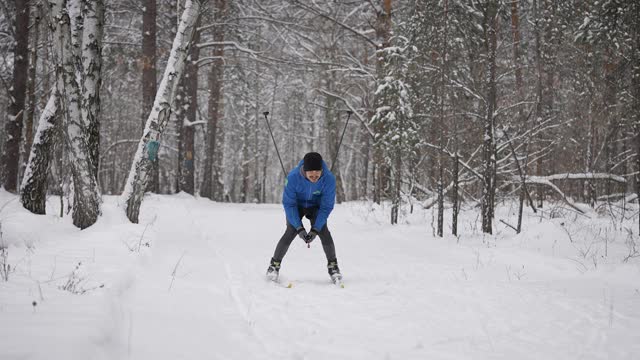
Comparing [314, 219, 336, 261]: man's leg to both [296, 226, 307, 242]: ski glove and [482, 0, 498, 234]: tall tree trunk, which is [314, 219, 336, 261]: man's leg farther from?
[482, 0, 498, 234]: tall tree trunk

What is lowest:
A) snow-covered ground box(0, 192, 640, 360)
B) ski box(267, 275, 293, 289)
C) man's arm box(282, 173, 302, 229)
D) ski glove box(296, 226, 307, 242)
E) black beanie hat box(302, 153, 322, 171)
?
ski box(267, 275, 293, 289)

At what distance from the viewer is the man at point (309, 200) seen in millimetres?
5449

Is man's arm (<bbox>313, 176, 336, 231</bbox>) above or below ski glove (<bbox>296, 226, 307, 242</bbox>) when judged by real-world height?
above

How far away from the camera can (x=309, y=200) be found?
5820mm

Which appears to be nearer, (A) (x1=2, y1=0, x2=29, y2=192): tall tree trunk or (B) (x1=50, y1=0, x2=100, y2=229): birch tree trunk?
(B) (x1=50, y1=0, x2=100, y2=229): birch tree trunk

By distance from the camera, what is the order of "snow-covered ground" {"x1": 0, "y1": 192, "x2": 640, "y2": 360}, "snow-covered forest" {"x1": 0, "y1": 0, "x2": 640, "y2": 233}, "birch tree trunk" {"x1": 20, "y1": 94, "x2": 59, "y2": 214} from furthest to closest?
1. "birch tree trunk" {"x1": 20, "y1": 94, "x2": 59, "y2": 214}
2. "snow-covered forest" {"x1": 0, "y1": 0, "x2": 640, "y2": 233}
3. "snow-covered ground" {"x1": 0, "y1": 192, "x2": 640, "y2": 360}

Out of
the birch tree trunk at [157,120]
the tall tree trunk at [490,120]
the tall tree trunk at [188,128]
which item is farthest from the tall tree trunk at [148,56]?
the tall tree trunk at [490,120]

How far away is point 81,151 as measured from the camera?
669 cm

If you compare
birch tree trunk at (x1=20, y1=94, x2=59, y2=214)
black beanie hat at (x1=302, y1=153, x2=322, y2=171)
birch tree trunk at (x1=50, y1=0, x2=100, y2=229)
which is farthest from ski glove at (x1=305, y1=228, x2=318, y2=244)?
birch tree trunk at (x1=20, y1=94, x2=59, y2=214)

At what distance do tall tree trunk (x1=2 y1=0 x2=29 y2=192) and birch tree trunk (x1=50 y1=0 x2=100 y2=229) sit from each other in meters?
4.65

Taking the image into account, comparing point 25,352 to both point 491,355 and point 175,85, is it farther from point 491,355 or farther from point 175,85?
point 175,85

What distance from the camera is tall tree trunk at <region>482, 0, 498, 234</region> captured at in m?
8.51

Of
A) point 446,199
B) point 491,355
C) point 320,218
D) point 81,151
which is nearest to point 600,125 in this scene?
point 446,199

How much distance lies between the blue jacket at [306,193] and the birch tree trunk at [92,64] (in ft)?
12.3
